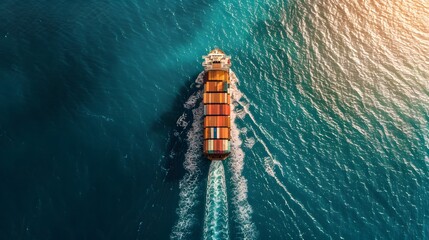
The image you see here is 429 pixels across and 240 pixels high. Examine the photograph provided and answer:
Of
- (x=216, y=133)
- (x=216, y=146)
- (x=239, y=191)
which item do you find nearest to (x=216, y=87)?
(x=216, y=133)

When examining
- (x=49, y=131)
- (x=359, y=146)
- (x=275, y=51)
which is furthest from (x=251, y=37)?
(x=49, y=131)

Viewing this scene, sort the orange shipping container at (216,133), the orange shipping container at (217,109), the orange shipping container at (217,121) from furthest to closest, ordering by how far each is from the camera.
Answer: the orange shipping container at (217,109) < the orange shipping container at (217,121) < the orange shipping container at (216,133)

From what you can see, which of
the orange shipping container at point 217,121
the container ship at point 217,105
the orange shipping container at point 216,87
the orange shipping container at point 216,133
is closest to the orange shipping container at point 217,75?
the container ship at point 217,105

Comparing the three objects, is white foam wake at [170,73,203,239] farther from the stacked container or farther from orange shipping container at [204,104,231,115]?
orange shipping container at [204,104,231,115]

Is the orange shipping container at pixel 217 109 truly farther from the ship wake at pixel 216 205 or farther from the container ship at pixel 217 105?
the ship wake at pixel 216 205

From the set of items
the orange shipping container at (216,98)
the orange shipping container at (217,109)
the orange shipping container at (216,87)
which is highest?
the orange shipping container at (216,87)

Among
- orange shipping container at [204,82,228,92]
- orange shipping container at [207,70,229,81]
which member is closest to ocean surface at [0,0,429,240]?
orange shipping container at [204,82,228,92]

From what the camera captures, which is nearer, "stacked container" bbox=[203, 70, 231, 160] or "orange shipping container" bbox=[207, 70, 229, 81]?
"stacked container" bbox=[203, 70, 231, 160]
